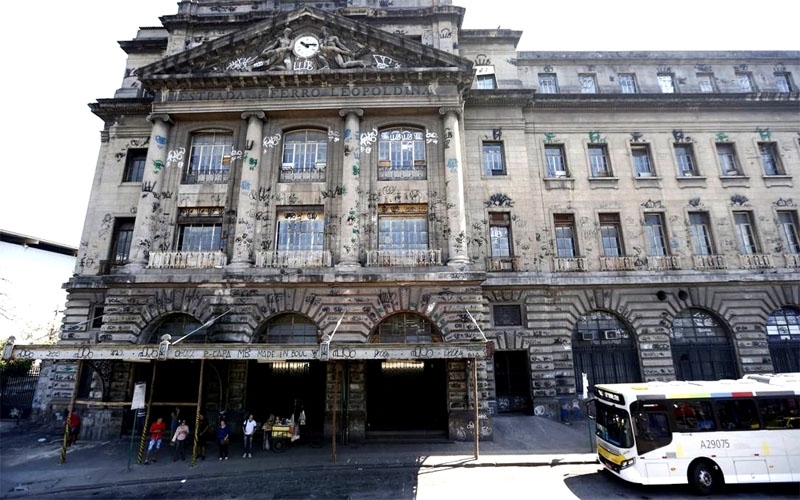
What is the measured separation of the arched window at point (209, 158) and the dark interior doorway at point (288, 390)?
9821mm

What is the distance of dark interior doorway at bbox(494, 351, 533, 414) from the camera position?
19406mm

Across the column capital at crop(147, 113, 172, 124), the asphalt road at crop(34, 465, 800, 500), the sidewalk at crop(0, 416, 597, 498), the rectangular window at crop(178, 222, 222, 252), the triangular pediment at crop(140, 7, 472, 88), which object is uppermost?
the triangular pediment at crop(140, 7, 472, 88)

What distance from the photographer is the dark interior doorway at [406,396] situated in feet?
56.4

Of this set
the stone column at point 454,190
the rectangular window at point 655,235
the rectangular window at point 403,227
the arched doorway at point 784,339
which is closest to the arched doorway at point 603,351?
the rectangular window at point 655,235

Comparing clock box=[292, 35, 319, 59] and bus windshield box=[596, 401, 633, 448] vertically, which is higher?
clock box=[292, 35, 319, 59]

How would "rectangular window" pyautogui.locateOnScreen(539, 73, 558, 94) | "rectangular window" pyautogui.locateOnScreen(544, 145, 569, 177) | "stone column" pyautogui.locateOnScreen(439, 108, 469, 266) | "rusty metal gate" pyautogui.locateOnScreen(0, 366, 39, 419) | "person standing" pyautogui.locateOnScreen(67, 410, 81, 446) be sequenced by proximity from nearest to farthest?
"person standing" pyautogui.locateOnScreen(67, 410, 81, 446)
"stone column" pyautogui.locateOnScreen(439, 108, 469, 266)
"rusty metal gate" pyautogui.locateOnScreen(0, 366, 39, 419)
"rectangular window" pyautogui.locateOnScreen(544, 145, 569, 177)
"rectangular window" pyautogui.locateOnScreen(539, 73, 558, 94)

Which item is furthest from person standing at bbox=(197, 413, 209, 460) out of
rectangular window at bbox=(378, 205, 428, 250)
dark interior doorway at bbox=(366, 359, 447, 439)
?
rectangular window at bbox=(378, 205, 428, 250)

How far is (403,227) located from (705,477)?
13.9 metres

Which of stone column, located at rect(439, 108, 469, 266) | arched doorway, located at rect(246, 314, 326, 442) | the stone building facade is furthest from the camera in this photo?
stone column, located at rect(439, 108, 469, 266)

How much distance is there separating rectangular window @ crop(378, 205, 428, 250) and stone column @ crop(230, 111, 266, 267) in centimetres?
620

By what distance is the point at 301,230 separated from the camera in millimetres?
→ 19156

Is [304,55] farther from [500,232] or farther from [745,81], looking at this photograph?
[745,81]

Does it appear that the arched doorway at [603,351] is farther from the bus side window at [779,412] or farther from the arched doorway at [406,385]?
the bus side window at [779,412]

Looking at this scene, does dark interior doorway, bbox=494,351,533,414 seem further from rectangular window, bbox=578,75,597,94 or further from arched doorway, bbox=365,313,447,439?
rectangular window, bbox=578,75,597,94
